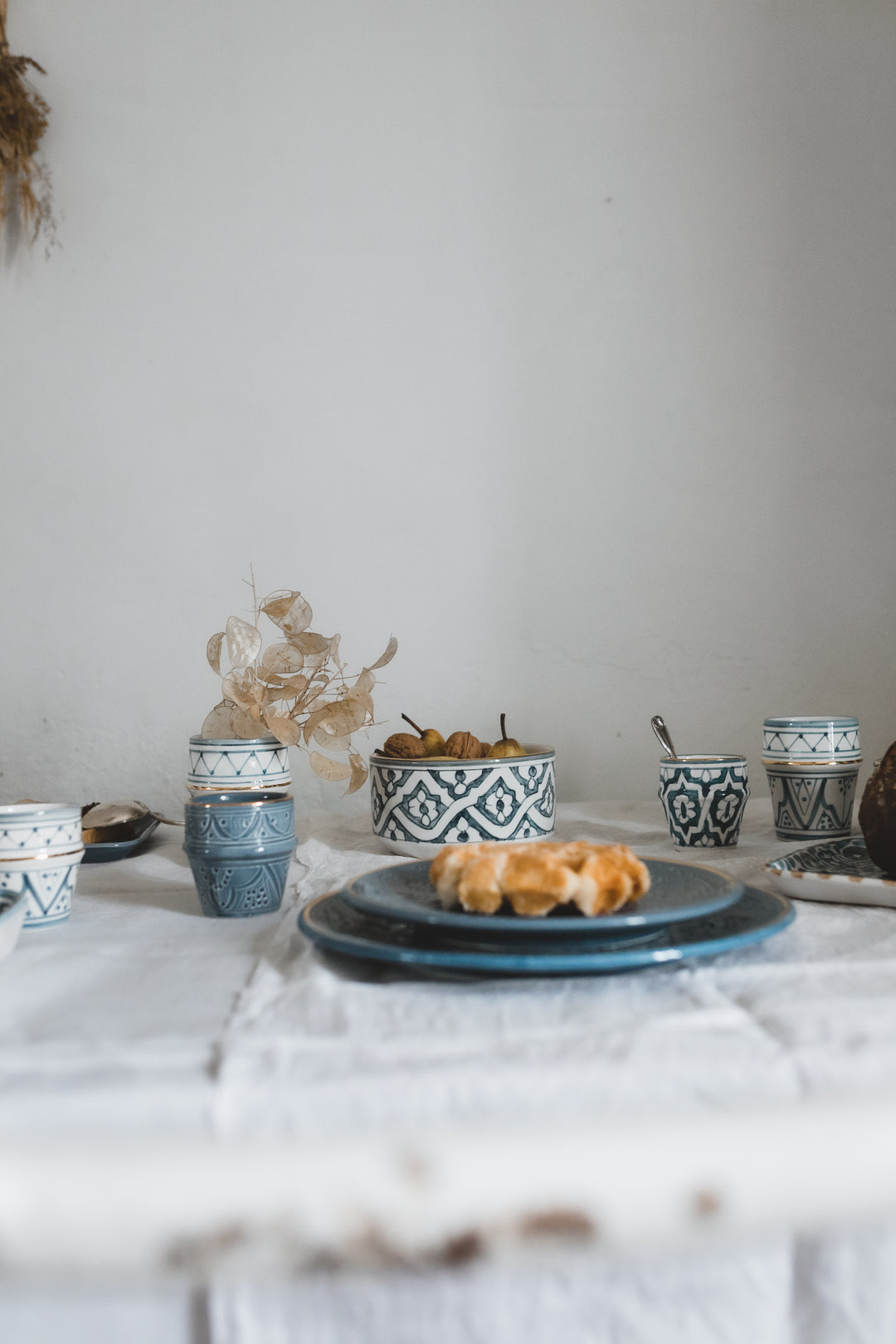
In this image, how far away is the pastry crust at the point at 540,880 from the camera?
437 millimetres

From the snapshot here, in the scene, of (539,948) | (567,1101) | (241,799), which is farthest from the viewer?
(241,799)

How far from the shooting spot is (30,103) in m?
1.41

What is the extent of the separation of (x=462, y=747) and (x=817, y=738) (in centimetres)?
35

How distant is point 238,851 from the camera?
63 centimetres

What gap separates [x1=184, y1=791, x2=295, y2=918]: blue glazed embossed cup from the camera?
62cm

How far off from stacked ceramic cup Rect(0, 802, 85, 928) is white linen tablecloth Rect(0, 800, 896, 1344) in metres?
0.15

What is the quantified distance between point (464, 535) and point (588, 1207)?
1.20 metres

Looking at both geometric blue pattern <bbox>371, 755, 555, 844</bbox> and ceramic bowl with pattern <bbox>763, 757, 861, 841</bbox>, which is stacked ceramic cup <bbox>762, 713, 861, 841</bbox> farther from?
geometric blue pattern <bbox>371, 755, 555, 844</bbox>

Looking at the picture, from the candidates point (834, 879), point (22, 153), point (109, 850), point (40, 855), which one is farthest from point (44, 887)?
point (22, 153)

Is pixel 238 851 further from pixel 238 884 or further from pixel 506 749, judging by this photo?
pixel 506 749

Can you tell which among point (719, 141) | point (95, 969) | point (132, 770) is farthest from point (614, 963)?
point (719, 141)

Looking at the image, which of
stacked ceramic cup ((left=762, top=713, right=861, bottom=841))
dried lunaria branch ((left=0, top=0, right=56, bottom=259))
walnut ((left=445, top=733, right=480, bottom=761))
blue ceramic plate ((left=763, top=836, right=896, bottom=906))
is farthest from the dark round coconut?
dried lunaria branch ((left=0, top=0, right=56, bottom=259))

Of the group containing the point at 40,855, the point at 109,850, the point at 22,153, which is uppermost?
the point at 22,153

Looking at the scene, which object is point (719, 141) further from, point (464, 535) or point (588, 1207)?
point (588, 1207)
